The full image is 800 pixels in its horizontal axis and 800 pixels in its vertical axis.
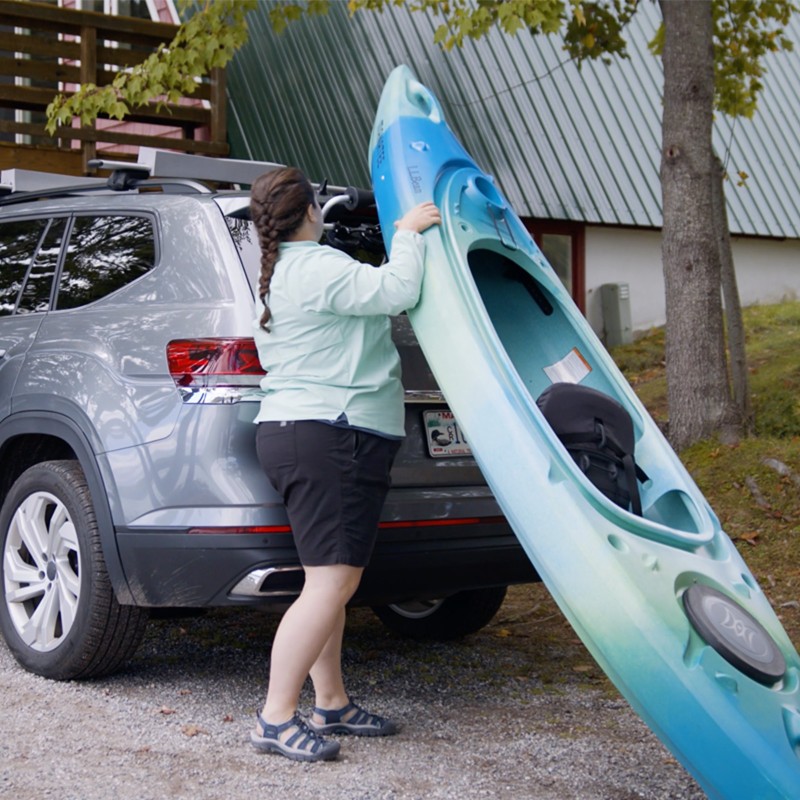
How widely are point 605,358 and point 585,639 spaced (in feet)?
5.20

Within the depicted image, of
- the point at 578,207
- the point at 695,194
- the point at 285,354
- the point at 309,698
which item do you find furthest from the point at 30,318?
the point at 578,207

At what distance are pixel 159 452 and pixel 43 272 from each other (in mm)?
1418

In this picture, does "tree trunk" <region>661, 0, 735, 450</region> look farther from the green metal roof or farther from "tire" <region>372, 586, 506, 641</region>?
the green metal roof

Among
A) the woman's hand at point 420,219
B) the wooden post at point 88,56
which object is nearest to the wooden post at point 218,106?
the wooden post at point 88,56

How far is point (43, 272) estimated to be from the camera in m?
5.44

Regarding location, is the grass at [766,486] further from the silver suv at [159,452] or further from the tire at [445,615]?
the silver suv at [159,452]

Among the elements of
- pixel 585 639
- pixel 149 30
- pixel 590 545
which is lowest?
pixel 585 639

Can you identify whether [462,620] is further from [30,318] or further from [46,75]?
[46,75]

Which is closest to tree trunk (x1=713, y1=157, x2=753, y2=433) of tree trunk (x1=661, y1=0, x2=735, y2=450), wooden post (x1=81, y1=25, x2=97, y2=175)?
tree trunk (x1=661, y1=0, x2=735, y2=450)

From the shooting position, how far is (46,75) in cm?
1340

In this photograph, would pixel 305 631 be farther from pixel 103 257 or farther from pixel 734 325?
pixel 734 325

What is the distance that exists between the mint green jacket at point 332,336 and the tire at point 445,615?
183 centimetres

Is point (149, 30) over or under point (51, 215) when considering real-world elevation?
over

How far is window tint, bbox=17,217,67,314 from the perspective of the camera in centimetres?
536
